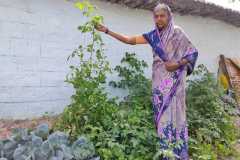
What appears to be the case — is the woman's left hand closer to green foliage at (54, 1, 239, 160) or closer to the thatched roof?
green foliage at (54, 1, 239, 160)

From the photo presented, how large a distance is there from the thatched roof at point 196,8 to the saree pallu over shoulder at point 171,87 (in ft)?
4.99

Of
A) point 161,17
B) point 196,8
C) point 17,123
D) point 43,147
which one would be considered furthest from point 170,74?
point 196,8

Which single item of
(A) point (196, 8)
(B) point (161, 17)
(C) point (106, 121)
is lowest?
(C) point (106, 121)

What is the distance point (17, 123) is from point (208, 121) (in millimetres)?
2673

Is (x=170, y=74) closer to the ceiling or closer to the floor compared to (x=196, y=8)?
closer to the floor

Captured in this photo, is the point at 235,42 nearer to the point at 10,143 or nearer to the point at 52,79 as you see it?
the point at 52,79

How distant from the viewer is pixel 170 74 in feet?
12.9

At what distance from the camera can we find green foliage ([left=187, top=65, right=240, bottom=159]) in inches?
189

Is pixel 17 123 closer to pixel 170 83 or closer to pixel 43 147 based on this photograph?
pixel 43 147

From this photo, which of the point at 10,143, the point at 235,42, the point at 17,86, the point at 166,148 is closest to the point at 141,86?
the point at 166,148

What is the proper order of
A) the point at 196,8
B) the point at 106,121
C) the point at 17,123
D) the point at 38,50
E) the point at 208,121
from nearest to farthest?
the point at 106,121 → the point at 17,123 → the point at 38,50 → the point at 208,121 → the point at 196,8

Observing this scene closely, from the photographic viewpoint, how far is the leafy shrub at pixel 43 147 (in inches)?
123

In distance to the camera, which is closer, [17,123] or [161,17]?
[161,17]

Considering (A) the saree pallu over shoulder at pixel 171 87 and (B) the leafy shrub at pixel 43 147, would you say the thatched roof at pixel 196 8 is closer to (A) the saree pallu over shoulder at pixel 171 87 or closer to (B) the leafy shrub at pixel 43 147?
(A) the saree pallu over shoulder at pixel 171 87
